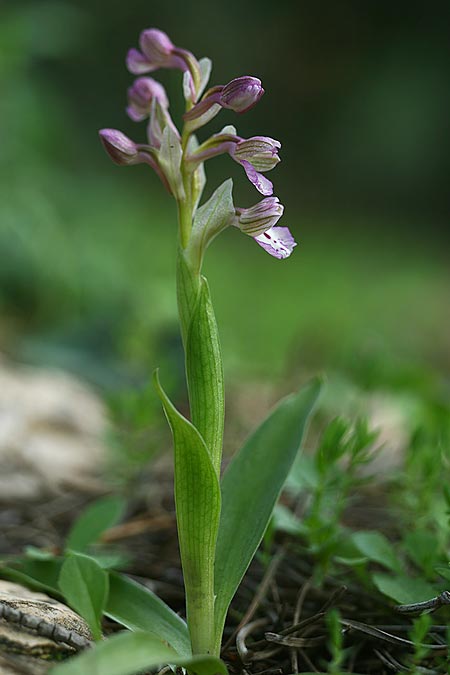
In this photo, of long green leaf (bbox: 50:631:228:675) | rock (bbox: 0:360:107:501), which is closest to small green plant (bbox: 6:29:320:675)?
long green leaf (bbox: 50:631:228:675)

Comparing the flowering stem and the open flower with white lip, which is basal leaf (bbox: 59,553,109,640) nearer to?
the flowering stem

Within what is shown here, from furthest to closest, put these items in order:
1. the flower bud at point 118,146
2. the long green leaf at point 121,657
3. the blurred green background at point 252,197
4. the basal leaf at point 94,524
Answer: the blurred green background at point 252,197, the basal leaf at point 94,524, the flower bud at point 118,146, the long green leaf at point 121,657

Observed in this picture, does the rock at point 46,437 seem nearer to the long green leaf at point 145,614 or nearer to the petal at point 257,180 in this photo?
the long green leaf at point 145,614

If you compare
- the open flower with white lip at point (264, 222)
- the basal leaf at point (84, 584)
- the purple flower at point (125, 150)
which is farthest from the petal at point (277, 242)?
the basal leaf at point (84, 584)

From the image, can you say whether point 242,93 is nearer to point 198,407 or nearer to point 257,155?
point 257,155

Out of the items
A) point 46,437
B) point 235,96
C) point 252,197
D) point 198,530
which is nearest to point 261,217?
point 235,96
